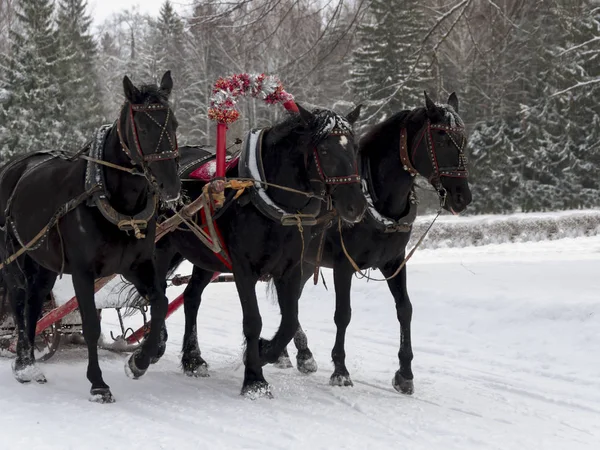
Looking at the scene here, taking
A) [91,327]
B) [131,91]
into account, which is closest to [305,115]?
[131,91]

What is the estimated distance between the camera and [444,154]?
572 cm

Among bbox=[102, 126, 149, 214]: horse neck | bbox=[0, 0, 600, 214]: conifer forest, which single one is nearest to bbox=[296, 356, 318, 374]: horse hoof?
bbox=[102, 126, 149, 214]: horse neck

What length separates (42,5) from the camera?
95.2 ft

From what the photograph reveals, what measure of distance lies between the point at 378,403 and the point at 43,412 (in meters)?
2.33

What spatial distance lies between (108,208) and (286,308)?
4.98 feet

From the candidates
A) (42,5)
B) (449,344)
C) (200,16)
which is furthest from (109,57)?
(449,344)

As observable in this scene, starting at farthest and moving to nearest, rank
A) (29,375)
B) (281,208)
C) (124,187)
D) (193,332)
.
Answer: (193,332) → (29,375) → (281,208) → (124,187)

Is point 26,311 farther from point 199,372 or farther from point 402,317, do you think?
point 402,317

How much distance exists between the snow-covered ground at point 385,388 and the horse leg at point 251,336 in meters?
0.15

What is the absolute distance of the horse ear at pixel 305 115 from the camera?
5.32 meters

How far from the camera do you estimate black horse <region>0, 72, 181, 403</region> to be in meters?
4.96

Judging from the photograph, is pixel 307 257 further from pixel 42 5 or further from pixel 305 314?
pixel 42 5

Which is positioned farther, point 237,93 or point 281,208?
point 237,93

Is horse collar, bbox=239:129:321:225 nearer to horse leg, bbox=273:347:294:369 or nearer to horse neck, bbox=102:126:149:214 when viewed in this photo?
horse neck, bbox=102:126:149:214
